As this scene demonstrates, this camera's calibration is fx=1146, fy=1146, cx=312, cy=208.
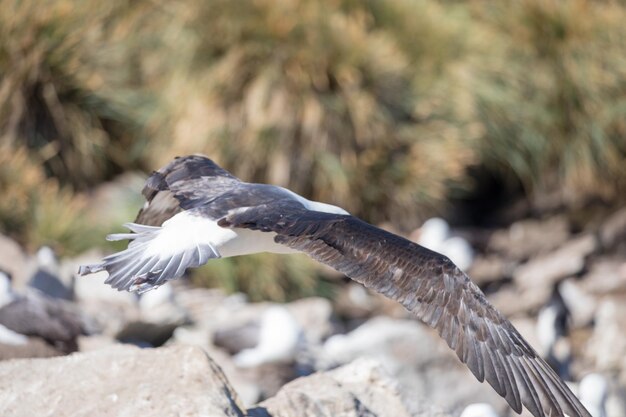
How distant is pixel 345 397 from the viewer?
446cm

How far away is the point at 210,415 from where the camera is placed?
3.88 metres

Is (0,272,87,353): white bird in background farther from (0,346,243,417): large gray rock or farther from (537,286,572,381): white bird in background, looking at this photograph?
(537,286,572,381): white bird in background

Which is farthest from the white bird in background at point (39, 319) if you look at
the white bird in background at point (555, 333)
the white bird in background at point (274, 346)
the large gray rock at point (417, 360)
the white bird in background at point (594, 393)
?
the white bird in background at point (555, 333)

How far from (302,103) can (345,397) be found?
4.56 m

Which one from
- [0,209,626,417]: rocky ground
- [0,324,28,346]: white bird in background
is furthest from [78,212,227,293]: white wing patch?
[0,324,28,346]: white bird in background

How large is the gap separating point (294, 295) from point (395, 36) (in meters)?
2.42

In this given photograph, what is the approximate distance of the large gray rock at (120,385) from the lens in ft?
13.1

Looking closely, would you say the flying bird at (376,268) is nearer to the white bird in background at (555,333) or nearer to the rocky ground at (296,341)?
the rocky ground at (296,341)

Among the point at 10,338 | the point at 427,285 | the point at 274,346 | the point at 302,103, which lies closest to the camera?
the point at 427,285

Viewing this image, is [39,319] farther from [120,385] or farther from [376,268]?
[376,268]

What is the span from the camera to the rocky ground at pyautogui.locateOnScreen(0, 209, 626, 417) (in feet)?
13.8

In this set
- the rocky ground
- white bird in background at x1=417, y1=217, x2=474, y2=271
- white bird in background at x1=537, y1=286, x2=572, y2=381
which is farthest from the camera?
white bird in background at x1=417, y1=217, x2=474, y2=271

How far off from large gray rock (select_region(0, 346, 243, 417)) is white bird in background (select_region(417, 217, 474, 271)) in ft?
14.2

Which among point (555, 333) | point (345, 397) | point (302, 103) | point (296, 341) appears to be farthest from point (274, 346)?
point (302, 103)
